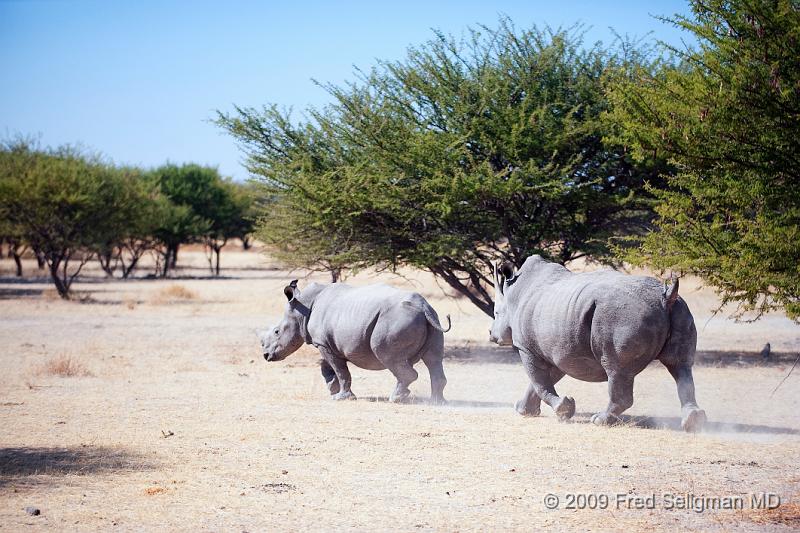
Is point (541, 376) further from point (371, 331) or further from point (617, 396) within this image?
point (371, 331)

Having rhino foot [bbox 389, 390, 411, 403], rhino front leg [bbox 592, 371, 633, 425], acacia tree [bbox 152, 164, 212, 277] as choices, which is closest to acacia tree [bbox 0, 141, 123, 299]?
acacia tree [bbox 152, 164, 212, 277]

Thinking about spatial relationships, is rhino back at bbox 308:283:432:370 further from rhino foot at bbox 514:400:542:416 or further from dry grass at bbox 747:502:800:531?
dry grass at bbox 747:502:800:531

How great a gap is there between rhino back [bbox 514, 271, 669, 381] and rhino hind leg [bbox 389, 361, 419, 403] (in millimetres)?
2014

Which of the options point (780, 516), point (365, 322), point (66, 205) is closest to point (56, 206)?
point (66, 205)

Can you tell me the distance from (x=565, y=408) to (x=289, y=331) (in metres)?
4.82

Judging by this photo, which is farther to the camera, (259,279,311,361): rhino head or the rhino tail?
(259,279,311,361): rhino head

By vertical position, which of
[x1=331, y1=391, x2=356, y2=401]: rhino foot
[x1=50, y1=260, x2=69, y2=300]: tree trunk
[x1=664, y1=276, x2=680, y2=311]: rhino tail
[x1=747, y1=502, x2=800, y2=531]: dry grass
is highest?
[x1=664, y1=276, x2=680, y2=311]: rhino tail

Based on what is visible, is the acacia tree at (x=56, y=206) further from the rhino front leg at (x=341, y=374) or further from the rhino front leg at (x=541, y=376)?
the rhino front leg at (x=541, y=376)

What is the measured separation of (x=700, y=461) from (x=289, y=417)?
4864 mm

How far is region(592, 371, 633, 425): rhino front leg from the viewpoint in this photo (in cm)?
1004

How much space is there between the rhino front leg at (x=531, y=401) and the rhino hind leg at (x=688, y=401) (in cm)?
154

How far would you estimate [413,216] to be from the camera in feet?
60.5

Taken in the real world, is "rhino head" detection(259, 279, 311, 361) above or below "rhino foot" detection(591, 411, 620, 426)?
above

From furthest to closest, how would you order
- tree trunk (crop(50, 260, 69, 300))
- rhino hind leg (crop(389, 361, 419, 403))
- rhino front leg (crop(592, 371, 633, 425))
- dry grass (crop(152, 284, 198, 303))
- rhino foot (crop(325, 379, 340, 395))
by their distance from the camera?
dry grass (crop(152, 284, 198, 303)), tree trunk (crop(50, 260, 69, 300)), rhino foot (crop(325, 379, 340, 395)), rhino hind leg (crop(389, 361, 419, 403)), rhino front leg (crop(592, 371, 633, 425))
